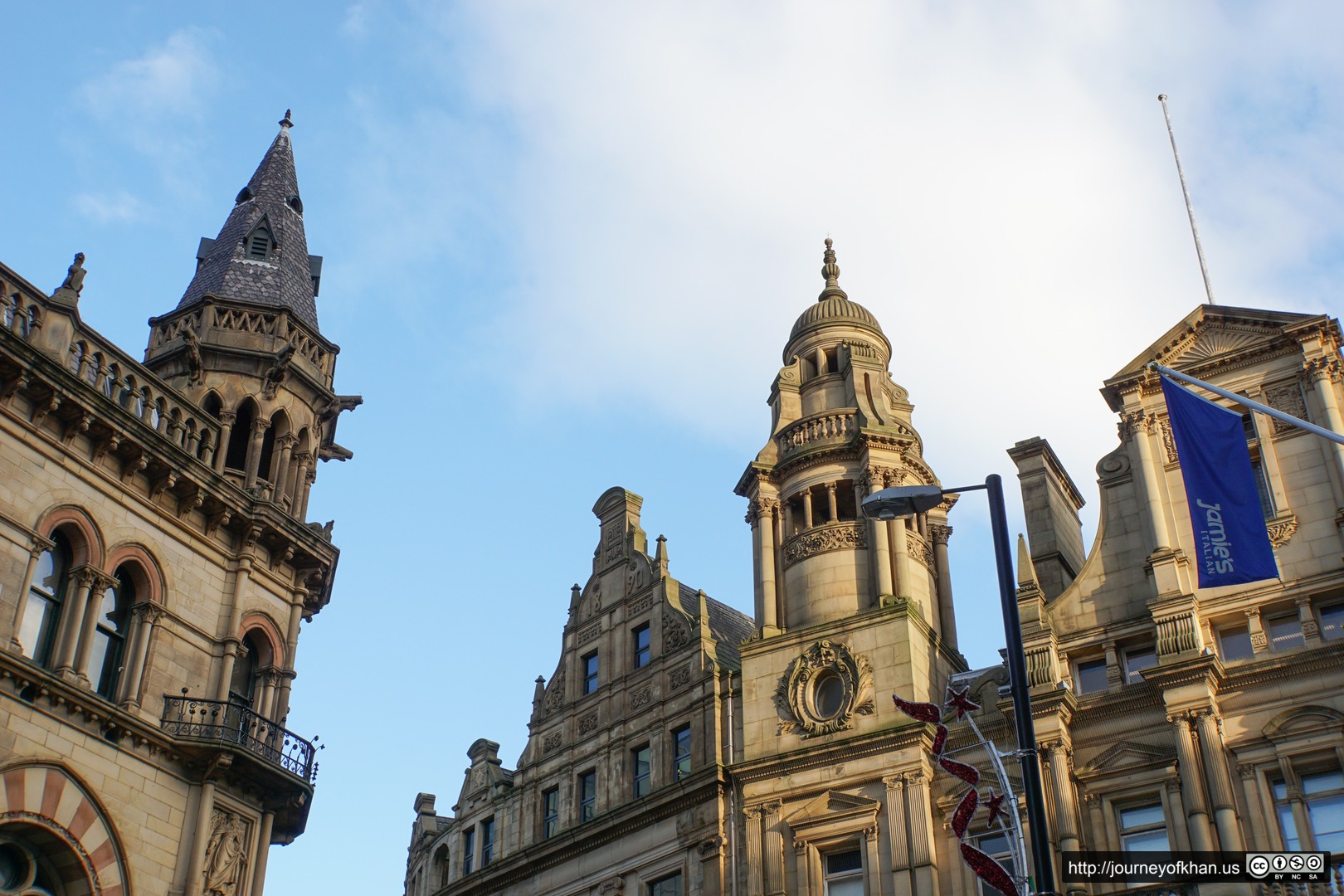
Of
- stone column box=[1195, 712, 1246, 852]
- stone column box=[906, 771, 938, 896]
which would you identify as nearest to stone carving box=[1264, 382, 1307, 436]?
stone column box=[1195, 712, 1246, 852]

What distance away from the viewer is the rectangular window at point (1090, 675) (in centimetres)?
3866

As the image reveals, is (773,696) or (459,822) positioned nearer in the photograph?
(773,696)

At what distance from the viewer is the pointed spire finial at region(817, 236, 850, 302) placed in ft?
173

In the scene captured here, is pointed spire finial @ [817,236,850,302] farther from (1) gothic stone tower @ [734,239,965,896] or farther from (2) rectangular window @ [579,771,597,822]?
(2) rectangular window @ [579,771,597,822]

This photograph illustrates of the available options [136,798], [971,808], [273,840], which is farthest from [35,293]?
[971,808]

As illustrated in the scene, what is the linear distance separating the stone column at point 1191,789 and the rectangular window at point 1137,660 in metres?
2.49

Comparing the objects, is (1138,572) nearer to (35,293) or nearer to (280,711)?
(280,711)

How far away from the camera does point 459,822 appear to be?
51.4 metres

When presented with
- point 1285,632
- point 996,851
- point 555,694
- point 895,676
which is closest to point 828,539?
point 895,676

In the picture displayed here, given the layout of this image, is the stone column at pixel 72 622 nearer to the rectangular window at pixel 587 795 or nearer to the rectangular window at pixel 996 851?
the rectangular window at pixel 587 795

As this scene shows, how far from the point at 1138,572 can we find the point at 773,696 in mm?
10712

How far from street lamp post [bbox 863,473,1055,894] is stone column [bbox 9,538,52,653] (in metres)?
15.8

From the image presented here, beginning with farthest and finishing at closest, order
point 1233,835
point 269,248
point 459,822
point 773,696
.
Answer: point 459,822 < point 773,696 < point 269,248 < point 1233,835

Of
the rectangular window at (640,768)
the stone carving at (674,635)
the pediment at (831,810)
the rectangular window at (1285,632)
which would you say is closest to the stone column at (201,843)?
the pediment at (831,810)
